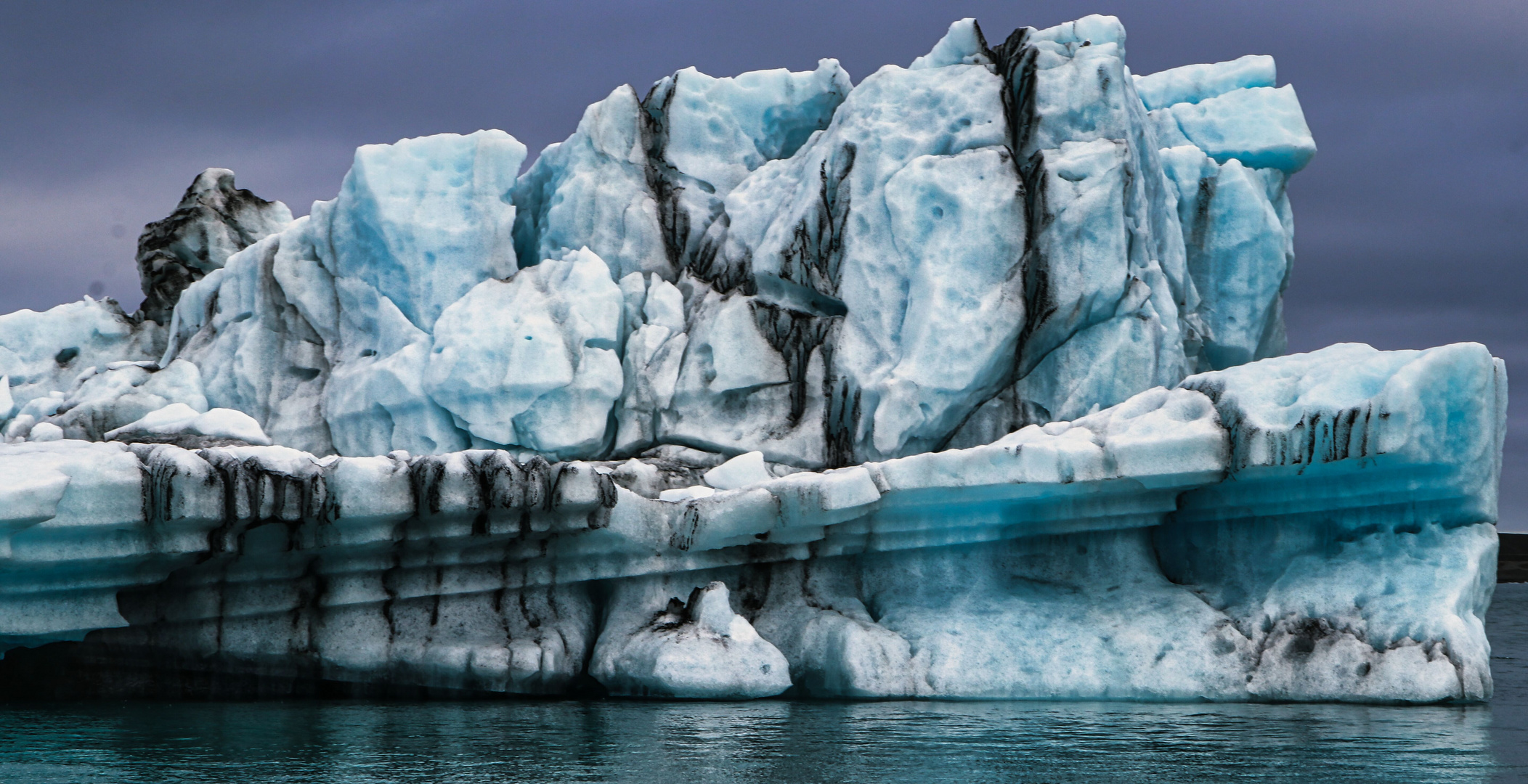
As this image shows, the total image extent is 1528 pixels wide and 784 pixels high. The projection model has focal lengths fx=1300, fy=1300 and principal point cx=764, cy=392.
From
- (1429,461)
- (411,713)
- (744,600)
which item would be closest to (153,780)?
(411,713)

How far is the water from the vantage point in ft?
19.6

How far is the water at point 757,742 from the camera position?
235 inches

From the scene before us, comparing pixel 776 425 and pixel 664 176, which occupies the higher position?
pixel 664 176

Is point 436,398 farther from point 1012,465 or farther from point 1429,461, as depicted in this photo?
point 1429,461

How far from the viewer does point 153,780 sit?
564cm

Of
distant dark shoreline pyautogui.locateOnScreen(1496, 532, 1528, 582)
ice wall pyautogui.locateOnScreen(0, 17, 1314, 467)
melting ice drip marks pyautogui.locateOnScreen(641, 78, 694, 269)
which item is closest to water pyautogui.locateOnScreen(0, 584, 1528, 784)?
ice wall pyautogui.locateOnScreen(0, 17, 1314, 467)

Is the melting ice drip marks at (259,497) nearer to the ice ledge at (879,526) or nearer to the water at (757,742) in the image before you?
the ice ledge at (879,526)

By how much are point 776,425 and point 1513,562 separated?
165ft

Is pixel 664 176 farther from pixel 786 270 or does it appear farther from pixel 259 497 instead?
pixel 259 497

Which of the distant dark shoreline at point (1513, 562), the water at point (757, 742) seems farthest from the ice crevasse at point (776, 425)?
the distant dark shoreline at point (1513, 562)

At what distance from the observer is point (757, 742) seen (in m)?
7.10

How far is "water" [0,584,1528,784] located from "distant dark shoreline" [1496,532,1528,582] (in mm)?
49648

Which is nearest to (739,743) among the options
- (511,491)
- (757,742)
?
(757,742)

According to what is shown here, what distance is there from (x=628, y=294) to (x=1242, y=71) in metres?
9.04
